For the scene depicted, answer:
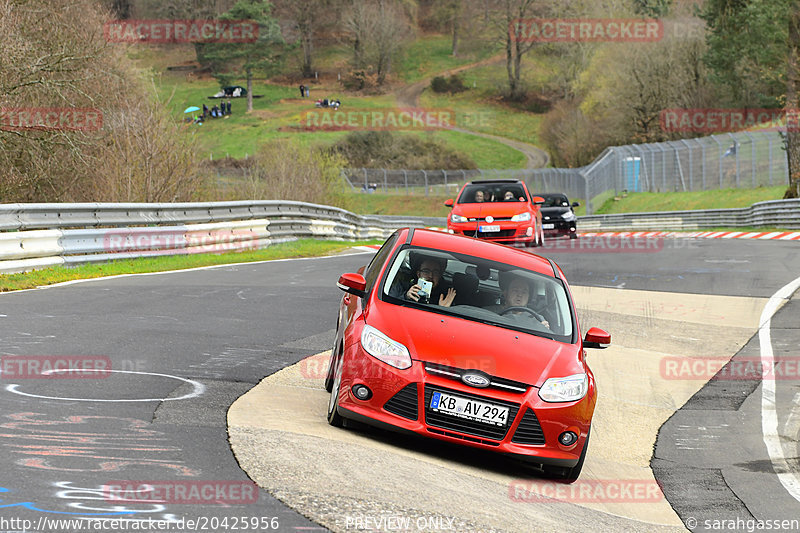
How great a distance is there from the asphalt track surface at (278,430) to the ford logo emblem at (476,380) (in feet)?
1.85

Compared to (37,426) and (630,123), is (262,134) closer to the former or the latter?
(630,123)

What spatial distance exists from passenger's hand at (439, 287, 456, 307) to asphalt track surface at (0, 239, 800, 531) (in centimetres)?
115

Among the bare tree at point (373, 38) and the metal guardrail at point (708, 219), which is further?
the bare tree at point (373, 38)

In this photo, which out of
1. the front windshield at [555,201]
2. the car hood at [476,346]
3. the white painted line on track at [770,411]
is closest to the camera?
the car hood at [476,346]

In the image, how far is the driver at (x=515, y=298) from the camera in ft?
26.0

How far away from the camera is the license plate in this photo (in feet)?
22.1

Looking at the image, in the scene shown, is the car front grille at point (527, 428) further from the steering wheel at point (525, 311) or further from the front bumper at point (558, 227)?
the front bumper at point (558, 227)

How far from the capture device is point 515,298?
8086 mm

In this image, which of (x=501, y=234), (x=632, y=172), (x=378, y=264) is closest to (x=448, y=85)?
(x=632, y=172)

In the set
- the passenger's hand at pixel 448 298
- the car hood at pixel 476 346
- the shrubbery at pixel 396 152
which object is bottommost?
the shrubbery at pixel 396 152

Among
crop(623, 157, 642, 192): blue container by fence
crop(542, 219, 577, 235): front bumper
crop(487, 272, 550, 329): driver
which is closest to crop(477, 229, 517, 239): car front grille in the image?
crop(542, 219, 577, 235): front bumper

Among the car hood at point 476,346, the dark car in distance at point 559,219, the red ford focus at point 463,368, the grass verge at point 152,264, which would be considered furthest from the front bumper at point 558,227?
the car hood at point 476,346

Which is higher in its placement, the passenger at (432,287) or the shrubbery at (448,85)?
the passenger at (432,287)

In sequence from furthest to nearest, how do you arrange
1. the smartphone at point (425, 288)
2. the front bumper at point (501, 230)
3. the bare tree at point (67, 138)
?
the front bumper at point (501, 230) → the bare tree at point (67, 138) → the smartphone at point (425, 288)
